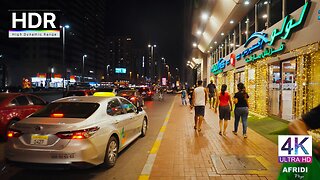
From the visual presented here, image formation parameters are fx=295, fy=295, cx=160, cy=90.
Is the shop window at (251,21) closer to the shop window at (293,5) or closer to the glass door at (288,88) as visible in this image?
the shop window at (293,5)

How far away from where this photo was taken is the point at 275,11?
13844 mm

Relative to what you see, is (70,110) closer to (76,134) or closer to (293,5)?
(76,134)

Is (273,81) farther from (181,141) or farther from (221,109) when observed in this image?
(181,141)

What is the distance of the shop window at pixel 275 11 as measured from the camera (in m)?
13.2

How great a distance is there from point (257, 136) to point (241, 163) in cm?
366

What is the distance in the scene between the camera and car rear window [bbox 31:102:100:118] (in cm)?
616

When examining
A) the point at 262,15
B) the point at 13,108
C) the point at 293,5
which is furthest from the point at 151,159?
the point at 262,15

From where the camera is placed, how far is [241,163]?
6.35 meters

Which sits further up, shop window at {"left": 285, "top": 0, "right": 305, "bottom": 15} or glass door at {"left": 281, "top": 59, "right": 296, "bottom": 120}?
shop window at {"left": 285, "top": 0, "right": 305, "bottom": 15}

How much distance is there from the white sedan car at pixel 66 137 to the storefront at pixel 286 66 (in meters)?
6.65

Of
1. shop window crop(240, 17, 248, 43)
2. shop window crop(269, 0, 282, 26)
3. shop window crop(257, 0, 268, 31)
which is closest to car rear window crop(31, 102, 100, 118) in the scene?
shop window crop(269, 0, 282, 26)

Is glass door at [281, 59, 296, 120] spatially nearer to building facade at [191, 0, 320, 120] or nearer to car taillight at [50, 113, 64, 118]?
building facade at [191, 0, 320, 120]

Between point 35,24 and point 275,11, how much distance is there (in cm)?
1373

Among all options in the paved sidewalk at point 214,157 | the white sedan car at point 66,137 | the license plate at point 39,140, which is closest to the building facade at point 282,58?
the paved sidewalk at point 214,157
